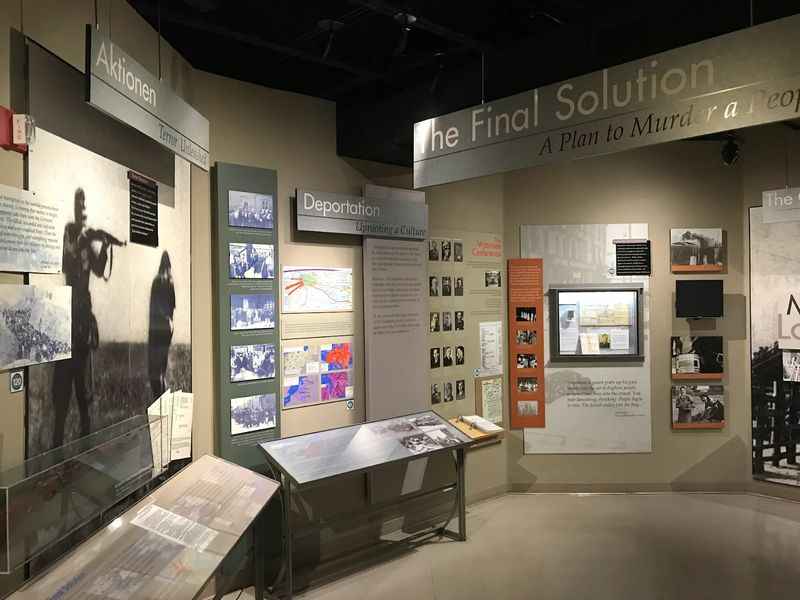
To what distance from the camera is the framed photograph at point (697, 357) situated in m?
5.62

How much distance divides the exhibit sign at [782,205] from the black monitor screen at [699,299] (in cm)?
114

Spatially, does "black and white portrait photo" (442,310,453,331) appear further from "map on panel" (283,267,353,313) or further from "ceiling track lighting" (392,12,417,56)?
Result: "ceiling track lighting" (392,12,417,56)

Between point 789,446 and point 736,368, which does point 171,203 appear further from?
point 789,446

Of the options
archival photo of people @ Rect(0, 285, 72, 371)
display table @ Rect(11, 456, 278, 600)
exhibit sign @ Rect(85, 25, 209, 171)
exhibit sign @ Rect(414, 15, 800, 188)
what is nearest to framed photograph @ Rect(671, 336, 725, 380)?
exhibit sign @ Rect(414, 15, 800, 188)

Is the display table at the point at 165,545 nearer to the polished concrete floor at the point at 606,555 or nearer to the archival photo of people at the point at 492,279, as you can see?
the polished concrete floor at the point at 606,555

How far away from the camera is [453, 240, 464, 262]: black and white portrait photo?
5.33m

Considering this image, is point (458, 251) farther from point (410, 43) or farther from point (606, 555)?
point (606, 555)

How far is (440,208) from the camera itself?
5.23 m

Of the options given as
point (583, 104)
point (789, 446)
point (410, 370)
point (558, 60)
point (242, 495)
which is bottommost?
point (789, 446)

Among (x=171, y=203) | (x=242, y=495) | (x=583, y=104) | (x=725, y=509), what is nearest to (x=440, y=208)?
(x=171, y=203)

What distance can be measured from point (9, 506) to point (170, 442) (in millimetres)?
1819

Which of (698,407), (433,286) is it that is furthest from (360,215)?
(698,407)

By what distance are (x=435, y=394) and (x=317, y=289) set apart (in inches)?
60.6

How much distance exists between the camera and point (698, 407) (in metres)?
5.64
